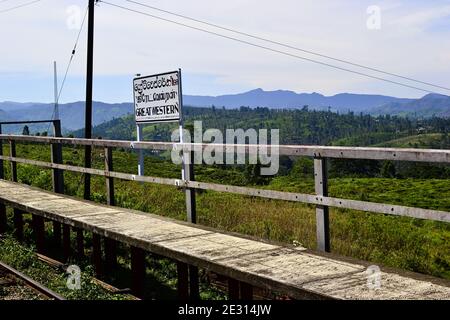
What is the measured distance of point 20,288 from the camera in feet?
24.2

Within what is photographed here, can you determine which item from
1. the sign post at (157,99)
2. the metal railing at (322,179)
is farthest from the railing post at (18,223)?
the metal railing at (322,179)

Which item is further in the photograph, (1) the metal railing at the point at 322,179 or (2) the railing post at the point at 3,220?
(2) the railing post at the point at 3,220

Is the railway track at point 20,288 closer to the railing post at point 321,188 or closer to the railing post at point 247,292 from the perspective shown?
the railing post at point 247,292

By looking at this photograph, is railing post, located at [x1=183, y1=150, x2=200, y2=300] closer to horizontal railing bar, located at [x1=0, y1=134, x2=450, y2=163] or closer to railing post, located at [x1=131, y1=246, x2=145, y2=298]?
horizontal railing bar, located at [x1=0, y1=134, x2=450, y2=163]

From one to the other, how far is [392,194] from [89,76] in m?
51.9

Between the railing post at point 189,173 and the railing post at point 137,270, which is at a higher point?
the railing post at point 189,173

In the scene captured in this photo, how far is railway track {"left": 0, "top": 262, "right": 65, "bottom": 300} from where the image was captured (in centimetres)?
694

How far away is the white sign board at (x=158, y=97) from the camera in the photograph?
35.8ft

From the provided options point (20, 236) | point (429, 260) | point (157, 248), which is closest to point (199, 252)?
point (157, 248)

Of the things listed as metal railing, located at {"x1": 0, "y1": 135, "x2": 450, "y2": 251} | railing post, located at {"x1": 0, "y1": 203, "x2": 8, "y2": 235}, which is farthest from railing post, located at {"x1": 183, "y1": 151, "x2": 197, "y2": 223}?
railing post, located at {"x1": 0, "y1": 203, "x2": 8, "y2": 235}

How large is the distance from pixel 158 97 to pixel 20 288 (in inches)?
206

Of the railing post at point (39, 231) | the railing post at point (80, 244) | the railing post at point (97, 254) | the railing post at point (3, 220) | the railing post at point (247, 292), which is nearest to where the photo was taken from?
the railing post at point (247, 292)

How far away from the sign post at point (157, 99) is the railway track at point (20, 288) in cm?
362

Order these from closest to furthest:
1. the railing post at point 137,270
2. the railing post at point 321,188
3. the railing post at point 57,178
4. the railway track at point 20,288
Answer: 1. the railing post at point 321,188
2. the railway track at point 20,288
3. the railing post at point 137,270
4. the railing post at point 57,178
